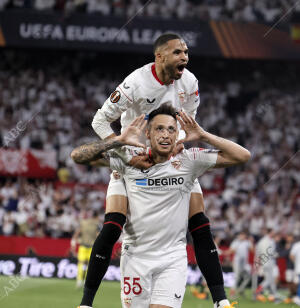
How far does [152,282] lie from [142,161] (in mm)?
1045

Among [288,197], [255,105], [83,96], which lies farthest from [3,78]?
[288,197]

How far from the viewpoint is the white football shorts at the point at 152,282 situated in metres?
5.96

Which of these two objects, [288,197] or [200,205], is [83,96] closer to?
[288,197]

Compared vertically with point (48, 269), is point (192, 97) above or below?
above

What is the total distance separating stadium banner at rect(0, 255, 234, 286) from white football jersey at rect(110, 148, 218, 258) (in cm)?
1035

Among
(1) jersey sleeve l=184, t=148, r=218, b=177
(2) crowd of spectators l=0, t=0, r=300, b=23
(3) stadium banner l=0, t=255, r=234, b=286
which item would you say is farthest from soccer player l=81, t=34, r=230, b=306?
(2) crowd of spectators l=0, t=0, r=300, b=23

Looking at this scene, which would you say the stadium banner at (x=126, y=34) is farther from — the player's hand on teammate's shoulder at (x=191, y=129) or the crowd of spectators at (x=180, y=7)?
the player's hand on teammate's shoulder at (x=191, y=129)

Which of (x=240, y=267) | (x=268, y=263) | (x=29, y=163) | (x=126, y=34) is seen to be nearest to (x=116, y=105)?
(x=240, y=267)

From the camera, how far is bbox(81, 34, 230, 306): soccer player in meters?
6.40

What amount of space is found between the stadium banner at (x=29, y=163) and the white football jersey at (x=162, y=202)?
16.2 m

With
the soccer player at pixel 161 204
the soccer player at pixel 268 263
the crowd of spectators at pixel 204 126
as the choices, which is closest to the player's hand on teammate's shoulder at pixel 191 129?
the soccer player at pixel 161 204

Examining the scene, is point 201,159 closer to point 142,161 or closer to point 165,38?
point 142,161

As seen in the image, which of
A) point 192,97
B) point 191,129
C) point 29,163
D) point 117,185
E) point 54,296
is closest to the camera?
point 191,129

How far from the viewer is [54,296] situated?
14172 mm
